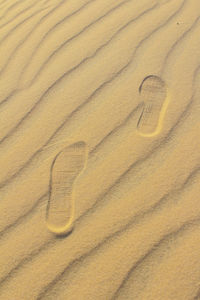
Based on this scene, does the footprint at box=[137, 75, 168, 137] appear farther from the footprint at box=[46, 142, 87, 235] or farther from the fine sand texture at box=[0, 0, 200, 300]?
the footprint at box=[46, 142, 87, 235]

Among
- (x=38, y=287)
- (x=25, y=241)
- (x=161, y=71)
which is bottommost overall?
(x=38, y=287)

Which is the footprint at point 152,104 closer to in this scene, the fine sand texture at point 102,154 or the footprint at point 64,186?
the fine sand texture at point 102,154

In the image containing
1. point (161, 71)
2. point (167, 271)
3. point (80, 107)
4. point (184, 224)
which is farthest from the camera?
point (161, 71)

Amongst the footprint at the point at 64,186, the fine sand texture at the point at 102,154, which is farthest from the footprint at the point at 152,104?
the footprint at the point at 64,186

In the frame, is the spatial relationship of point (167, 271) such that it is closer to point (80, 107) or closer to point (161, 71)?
point (80, 107)

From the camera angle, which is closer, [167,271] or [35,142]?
[167,271]

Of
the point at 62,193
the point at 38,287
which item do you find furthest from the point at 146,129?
the point at 38,287

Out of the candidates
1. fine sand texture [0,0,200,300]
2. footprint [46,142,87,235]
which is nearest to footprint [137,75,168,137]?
fine sand texture [0,0,200,300]
